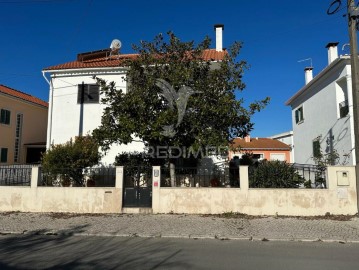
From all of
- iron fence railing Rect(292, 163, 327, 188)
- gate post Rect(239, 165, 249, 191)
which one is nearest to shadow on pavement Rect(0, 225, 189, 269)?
gate post Rect(239, 165, 249, 191)

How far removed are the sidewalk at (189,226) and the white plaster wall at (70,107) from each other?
804 centimetres

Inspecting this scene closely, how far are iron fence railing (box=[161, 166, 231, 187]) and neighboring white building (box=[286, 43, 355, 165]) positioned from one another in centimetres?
675

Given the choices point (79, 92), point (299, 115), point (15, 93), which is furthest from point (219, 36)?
point (15, 93)

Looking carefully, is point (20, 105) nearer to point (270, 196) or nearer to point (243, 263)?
point (270, 196)

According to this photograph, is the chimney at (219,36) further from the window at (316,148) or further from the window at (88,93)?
the window at (316,148)

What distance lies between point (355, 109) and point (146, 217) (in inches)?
306

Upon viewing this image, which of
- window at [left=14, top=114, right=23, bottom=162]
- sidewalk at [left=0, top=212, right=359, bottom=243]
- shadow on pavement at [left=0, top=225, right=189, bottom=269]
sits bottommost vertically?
shadow on pavement at [left=0, top=225, right=189, bottom=269]

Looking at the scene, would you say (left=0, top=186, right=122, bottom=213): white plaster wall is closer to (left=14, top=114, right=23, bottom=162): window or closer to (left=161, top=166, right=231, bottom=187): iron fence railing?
(left=161, top=166, right=231, bottom=187): iron fence railing

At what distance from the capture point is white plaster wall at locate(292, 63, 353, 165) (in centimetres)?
1477

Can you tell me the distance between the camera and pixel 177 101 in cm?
1048

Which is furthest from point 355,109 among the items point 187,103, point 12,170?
point 12,170

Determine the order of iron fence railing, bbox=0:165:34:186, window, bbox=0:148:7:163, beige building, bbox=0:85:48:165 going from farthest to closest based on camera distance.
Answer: beige building, bbox=0:85:48:165 < window, bbox=0:148:7:163 < iron fence railing, bbox=0:165:34:186

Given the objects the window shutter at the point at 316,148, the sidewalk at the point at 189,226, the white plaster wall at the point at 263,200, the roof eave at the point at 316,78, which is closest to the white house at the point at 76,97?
the roof eave at the point at 316,78

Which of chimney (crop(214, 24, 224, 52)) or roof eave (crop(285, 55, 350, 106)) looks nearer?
roof eave (crop(285, 55, 350, 106))
